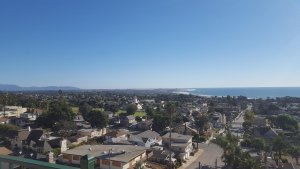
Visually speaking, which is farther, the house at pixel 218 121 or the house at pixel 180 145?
the house at pixel 218 121

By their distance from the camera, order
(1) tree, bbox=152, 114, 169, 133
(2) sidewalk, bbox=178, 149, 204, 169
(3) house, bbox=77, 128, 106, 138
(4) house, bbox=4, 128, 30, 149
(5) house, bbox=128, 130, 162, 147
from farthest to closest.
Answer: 1. (1) tree, bbox=152, 114, 169, 133
2. (3) house, bbox=77, 128, 106, 138
3. (5) house, bbox=128, 130, 162, 147
4. (4) house, bbox=4, 128, 30, 149
5. (2) sidewalk, bbox=178, 149, 204, 169

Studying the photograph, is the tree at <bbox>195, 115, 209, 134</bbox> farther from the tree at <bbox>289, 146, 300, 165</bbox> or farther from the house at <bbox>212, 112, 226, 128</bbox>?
the tree at <bbox>289, 146, 300, 165</bbox>

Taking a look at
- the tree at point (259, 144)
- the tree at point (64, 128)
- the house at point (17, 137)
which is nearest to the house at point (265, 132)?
the tree at point (259, 144)

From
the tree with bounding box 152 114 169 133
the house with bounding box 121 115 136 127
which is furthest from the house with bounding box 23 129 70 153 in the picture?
the house with bounding box 121 115 136 127

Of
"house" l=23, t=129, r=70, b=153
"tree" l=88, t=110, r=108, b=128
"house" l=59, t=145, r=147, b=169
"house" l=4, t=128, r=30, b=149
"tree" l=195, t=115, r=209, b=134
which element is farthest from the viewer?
"tree" l=195, t=115, r=209, b=134

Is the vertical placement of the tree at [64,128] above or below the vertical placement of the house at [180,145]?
above

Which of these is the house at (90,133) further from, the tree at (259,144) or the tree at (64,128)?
the tree at (259,144)
